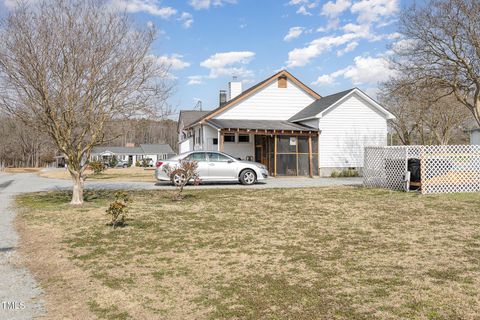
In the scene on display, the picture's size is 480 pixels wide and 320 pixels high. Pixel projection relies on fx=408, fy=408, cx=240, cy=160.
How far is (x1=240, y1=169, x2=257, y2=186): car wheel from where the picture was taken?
17531mm

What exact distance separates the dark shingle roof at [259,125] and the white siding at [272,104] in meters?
0.81

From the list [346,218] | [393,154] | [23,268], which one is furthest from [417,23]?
[23,268]

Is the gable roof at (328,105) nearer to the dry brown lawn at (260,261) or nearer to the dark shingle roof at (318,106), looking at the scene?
the dark shingle roof at (318,106)

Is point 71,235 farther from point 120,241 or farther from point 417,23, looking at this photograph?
point 417,23

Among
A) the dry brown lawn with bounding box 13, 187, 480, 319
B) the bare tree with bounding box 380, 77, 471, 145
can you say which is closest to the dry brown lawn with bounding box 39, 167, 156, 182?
the dry brown lawn with bounding box 13, 187, 480, 319

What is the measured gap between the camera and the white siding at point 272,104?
967 inches

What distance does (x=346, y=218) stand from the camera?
9.05 meters

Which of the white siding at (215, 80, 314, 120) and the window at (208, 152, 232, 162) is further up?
the white siding at (215, 80, 314, 120)

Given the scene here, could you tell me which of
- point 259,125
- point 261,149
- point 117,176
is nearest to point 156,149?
point 117,176

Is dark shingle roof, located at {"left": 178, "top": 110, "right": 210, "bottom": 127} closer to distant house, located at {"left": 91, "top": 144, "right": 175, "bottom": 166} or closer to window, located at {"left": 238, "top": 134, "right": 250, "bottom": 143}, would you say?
window, located at {"left": 238, "top": 134, "right": 250, "bottom": 143}

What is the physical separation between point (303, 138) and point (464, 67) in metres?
8.96

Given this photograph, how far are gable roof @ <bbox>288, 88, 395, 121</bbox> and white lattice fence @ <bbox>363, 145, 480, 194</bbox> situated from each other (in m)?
7.87

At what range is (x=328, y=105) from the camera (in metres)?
22.7

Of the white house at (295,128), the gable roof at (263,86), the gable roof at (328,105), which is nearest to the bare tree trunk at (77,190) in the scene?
the white house at (295,128)
